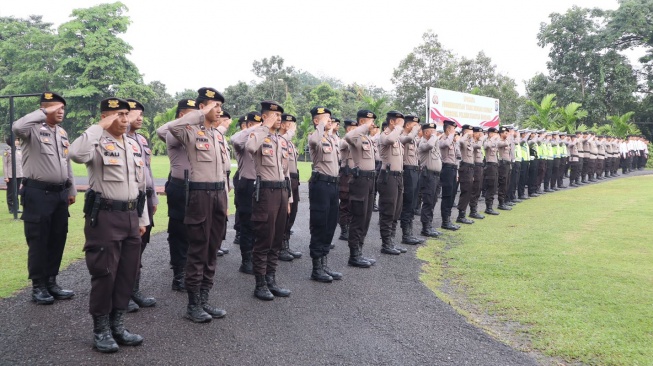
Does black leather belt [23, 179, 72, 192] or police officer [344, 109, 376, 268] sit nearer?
black leather belt [23, 179, 72, 192]

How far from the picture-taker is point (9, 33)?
156ft

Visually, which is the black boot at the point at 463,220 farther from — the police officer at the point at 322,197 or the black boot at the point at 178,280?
the black boot at the point at 178,280

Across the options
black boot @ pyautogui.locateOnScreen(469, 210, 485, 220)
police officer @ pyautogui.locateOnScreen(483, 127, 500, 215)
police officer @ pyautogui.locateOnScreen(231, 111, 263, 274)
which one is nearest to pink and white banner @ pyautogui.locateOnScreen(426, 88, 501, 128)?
police officer @ pyautogui.locateOnScreen(483, 127, 500, 215)

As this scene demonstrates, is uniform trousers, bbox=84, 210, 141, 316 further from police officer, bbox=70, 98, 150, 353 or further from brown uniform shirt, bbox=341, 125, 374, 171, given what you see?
brown uniform shirt, bbox=341, 125, 374, 171

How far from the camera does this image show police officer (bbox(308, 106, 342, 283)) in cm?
579

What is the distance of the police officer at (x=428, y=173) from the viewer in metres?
8.88

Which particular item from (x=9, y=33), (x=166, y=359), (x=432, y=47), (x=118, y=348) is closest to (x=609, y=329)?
(x=166, y=359)

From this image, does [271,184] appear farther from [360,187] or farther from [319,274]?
[360,187]

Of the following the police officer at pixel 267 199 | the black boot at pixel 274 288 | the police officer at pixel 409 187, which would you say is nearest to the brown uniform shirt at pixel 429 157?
the police officer at pixel 409 187

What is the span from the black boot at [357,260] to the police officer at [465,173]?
4455 mm

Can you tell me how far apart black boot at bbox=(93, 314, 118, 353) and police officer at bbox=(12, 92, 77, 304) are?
1.27m

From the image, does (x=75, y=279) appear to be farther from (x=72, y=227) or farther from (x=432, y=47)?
(x=432, y=47)

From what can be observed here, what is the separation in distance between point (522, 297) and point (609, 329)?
103 cm

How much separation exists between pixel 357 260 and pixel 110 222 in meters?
3.54
